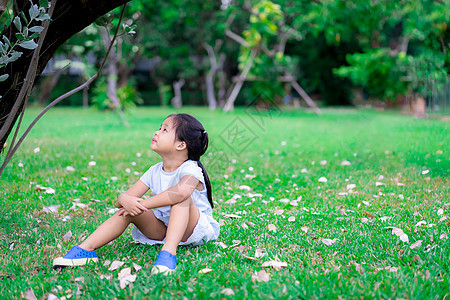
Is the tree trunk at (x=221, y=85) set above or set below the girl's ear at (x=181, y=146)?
above

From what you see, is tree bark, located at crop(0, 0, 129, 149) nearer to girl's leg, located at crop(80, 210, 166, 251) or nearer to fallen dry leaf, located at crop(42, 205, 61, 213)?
girl's leg, located at crop(80, 210, 166, 251)

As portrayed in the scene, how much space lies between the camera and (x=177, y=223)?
255 cm

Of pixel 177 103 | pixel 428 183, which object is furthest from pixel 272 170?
pixel 177 103

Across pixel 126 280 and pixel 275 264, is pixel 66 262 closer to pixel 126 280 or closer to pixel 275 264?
pixel 126 280

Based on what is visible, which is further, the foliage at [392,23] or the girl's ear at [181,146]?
the foliage at [392,23]

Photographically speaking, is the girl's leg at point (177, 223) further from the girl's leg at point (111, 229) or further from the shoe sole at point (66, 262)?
the shoe sole at point (66, 262)

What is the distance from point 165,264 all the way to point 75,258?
0.52 m

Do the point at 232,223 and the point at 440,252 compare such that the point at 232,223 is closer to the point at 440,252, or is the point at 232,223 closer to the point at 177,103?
the point at 440,252

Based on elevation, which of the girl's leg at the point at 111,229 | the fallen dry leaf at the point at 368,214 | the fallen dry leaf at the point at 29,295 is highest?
the girl's leg at the point at 111,229

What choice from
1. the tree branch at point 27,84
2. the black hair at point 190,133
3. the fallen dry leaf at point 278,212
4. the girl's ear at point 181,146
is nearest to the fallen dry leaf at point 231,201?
the fallen dry leaf at point 278,212

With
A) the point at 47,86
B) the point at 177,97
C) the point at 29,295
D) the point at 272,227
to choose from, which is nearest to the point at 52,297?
the point at 29,295

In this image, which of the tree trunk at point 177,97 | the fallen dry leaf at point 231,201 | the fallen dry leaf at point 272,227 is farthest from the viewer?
the tree trunk at point 177,97

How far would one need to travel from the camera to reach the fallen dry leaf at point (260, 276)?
2325 mm

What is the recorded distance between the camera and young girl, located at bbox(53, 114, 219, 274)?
8.25 ft
